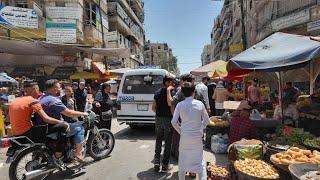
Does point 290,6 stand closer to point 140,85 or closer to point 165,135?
point 140,85

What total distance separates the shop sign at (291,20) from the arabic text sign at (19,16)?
16029 millimetres

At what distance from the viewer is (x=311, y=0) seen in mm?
21953

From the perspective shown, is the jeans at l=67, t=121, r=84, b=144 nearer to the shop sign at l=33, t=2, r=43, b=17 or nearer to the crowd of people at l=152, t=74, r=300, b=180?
the crowd of people at l=152, t=74, r=300, b=180

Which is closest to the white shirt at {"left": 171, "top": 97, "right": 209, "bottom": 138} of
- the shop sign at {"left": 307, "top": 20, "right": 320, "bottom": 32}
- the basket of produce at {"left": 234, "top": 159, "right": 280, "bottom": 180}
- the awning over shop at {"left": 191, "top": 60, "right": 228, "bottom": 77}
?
the basket of produce at {"left": 234, "top": 159, "right": 280, "bottom": 180}

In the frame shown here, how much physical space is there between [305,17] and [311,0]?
1053 mm

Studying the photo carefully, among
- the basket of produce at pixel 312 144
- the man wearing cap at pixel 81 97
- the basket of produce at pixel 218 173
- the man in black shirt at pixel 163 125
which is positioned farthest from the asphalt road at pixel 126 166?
the basket of produce at pixel 312 144

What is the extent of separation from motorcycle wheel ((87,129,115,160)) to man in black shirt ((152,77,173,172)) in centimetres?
166

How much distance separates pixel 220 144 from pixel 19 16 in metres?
15.4

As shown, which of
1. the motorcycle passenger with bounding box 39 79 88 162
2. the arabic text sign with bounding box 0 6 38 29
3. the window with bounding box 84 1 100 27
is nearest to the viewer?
the motorcycle passenger with bounding box 39 79 88 162

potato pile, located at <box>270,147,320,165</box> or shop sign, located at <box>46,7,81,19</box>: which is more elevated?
shop sign, located at <box>46,7,81,19</box>

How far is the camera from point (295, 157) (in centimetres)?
572

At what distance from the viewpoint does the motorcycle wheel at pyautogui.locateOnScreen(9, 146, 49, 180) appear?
6.18 m

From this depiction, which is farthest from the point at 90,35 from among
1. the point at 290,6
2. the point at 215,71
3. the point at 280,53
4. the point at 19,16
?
the point at 280,53

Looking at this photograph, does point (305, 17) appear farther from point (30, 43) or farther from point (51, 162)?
point (51, 162)
